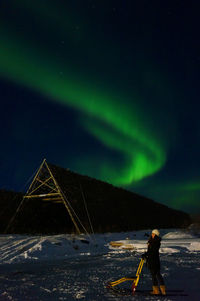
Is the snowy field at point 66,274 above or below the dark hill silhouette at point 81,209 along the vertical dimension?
below

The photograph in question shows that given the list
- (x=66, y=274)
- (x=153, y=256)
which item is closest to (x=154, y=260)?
(x=153, y=256)

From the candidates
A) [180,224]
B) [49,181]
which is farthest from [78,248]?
[180,224]

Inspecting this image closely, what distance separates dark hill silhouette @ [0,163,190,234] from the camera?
18703mm

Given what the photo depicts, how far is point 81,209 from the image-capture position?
19.1 meters

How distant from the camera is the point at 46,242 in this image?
45.7 ft

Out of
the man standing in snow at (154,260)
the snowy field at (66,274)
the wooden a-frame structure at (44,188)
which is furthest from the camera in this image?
the wooden a-frame structure at (44,188)

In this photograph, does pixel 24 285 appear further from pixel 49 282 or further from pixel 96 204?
pixel 96 204

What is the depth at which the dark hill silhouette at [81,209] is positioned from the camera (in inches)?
736

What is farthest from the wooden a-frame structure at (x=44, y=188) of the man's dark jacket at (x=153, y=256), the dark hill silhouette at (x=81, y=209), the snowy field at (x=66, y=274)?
the man's dark jacket at (x=153, y=256)

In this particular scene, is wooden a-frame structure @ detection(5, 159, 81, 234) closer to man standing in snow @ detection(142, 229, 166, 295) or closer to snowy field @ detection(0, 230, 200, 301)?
snowy field @ detection(0, 230, 200, 301)

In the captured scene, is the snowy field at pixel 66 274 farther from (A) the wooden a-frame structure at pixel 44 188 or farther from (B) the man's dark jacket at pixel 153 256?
(A) the wooden a-frame structure at pixel 44 188

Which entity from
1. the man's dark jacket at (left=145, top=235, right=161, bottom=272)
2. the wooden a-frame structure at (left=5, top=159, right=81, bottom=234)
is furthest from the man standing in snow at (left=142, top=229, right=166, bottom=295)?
the wooden a-frame structure at (left=5, top=159, right=81, bottom=234)

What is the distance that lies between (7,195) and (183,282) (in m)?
13.7

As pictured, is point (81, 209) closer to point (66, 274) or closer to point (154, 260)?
point (66, 274)
